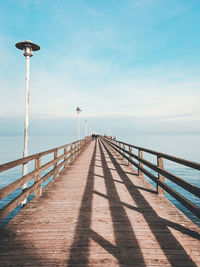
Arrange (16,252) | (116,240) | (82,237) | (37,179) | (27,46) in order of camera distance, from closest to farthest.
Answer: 1. (16,252)
2. (116,240)
3. (82,237)
4. (37,179)
5. (27,46)

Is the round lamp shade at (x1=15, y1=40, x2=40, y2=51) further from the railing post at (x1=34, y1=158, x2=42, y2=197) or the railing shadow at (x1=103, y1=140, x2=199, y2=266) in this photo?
the railing shadow at (x1=103, y1=140, x2=199, y2=266)

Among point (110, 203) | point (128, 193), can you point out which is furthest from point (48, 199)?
point (128, 193)

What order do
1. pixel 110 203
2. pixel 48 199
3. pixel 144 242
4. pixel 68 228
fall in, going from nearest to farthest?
pixel 144 242 < pixel 68 228 < pixel 110 203 < pixel 48 199

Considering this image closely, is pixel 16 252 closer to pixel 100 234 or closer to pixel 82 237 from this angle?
pixel 82 237

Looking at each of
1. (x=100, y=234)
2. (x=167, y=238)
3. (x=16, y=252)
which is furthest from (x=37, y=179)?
(x=167, y=238)

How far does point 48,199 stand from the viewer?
16.7 ft

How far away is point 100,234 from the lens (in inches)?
126

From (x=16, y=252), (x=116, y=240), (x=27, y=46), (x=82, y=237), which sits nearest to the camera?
(x=16, y=252)

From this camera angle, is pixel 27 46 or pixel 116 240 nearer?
pixel 116 240

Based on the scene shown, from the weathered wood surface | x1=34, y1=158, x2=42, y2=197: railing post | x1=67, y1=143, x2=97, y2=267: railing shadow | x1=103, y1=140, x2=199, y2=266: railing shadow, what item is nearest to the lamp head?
x1=34, y1=158, x2=42, y2=197: railing post

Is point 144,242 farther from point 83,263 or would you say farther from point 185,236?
point 83,263

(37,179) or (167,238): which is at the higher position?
(37,179)

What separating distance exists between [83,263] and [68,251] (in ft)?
1.21

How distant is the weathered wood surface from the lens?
2.58 m
